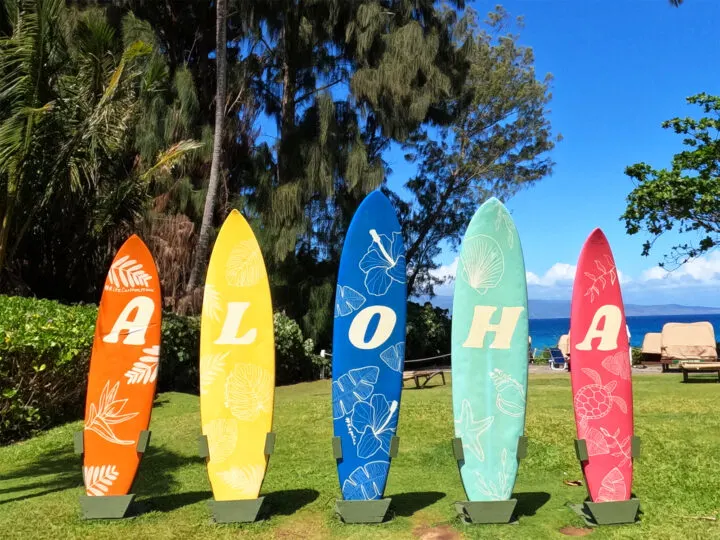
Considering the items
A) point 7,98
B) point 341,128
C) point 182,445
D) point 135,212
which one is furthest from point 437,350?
point 7,98

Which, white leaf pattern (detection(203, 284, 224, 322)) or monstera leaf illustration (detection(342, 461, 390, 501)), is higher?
white leaf pattern (detection(203, 284, 224, 322))

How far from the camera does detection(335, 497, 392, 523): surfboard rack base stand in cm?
425

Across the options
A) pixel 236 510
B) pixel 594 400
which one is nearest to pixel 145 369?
pixel 236 510

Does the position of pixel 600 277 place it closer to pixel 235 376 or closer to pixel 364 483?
pixel 364 483

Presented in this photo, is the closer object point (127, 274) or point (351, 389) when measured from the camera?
point (351, 389)

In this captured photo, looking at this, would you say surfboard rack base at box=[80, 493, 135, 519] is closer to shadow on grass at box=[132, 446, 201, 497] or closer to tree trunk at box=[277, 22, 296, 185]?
shadow on grass at box=[132, 446, 201, 497]

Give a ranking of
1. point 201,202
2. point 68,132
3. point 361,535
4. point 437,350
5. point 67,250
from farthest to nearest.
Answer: point 437,350 < point 201,202 < point 67,250 < point 68,132 < point 361,535

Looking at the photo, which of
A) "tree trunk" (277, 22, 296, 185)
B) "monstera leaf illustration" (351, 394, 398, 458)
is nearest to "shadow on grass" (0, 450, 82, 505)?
"monstera leaf illustration" (351, 394, 398, 458)

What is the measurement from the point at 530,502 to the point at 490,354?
1262 millimetres

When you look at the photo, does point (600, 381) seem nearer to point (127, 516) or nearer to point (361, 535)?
point (361, 535)

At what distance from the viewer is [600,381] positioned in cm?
436

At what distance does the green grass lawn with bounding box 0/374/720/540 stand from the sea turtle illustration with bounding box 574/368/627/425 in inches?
29.0

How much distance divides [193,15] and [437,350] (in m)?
12.2

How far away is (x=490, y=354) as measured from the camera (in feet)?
14.5
